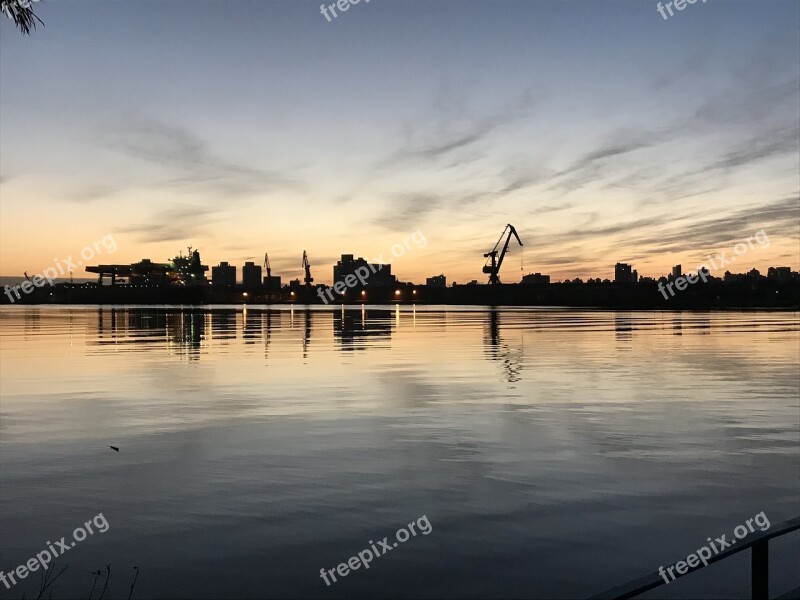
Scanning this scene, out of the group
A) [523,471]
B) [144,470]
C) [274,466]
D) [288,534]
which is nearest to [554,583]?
[288,534]

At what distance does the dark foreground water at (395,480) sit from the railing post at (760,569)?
3.64 metres

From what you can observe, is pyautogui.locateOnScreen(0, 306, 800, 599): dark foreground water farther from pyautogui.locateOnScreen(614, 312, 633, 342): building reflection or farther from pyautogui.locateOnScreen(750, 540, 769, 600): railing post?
pyautogui.locateOnScreen(614, 312, 633, 342): building reflection

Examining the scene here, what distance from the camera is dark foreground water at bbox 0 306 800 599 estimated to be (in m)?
11.3

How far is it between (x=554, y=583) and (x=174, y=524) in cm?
698

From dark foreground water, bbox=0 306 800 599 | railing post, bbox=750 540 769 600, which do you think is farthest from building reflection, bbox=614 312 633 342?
railing post, bbox=750 540 769 600

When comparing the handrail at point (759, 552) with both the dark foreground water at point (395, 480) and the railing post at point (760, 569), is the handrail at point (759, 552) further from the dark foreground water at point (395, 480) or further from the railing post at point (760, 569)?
the dark foreground water at point (395, 480)

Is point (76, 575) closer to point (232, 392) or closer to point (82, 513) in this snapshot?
point (82, 513)

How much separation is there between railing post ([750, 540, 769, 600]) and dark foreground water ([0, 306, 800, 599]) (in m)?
3.64

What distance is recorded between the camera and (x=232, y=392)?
3262cm

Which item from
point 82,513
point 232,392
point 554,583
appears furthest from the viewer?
point 232,392

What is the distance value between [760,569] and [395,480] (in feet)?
34.2

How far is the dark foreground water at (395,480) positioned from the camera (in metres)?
11.3

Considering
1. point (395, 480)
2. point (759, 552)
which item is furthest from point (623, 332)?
point (759, 552)

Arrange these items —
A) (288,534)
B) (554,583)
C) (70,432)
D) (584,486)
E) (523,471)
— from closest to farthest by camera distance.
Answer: (554,583), (288,534), (584,486), (523,471), (70,432)
